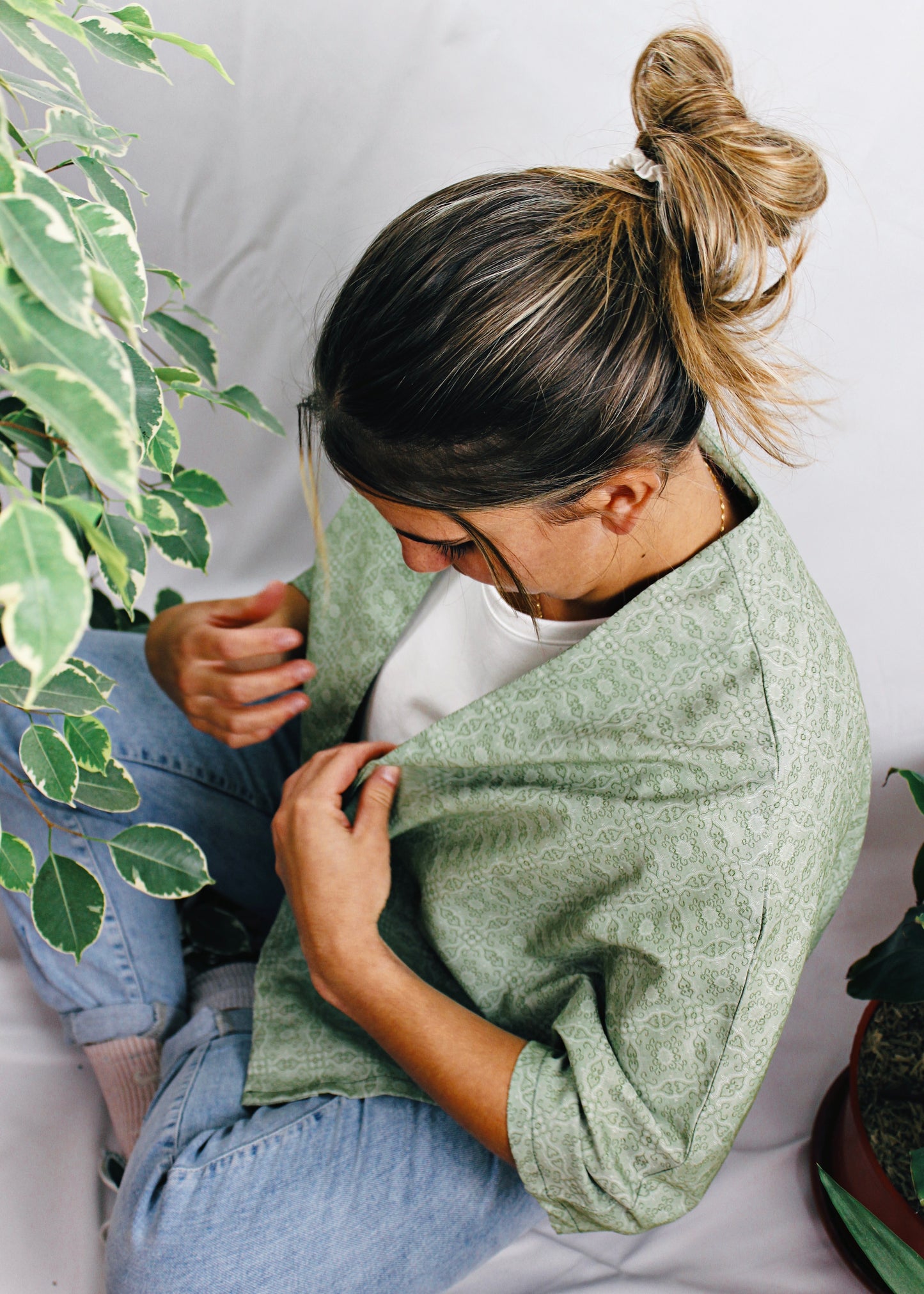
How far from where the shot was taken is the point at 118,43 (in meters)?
0.49

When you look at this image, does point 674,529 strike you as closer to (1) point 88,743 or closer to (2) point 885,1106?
(1) point 88,743

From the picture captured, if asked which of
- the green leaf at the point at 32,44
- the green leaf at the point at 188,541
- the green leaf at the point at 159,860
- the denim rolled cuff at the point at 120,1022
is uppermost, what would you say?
the green leaf at the point at 32,44

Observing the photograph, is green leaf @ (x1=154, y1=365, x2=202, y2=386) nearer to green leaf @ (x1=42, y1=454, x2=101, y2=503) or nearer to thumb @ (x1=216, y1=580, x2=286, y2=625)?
green leaf @ (x1=42, y1=454, x2=101, y2=503)

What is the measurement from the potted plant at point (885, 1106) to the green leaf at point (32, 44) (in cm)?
72

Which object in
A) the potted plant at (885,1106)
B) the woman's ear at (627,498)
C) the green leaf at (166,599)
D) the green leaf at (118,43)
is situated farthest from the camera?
the green leaf at (166,599)

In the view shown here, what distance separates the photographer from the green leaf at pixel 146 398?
0.49 meters

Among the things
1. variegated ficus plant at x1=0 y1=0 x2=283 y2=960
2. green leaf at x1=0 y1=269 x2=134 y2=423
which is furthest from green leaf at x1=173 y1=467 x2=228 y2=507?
green leaf at x1=0 y1=269 x2=134 y2=423

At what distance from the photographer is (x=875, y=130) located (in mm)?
812

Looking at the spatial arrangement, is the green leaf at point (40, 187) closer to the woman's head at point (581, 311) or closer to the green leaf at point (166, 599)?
the woman's head at point (581, 311)

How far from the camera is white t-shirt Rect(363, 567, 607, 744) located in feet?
2.47

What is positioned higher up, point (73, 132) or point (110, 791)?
point (73, 132)

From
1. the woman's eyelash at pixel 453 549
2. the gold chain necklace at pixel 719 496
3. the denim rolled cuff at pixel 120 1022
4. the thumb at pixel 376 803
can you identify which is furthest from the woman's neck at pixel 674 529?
the denim rolled cuff at pixel 120 1022

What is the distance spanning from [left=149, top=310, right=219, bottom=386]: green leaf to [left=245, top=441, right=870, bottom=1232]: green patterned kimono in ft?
1.35

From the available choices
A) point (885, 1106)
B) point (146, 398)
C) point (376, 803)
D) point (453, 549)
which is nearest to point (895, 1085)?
point (885, 1106)
